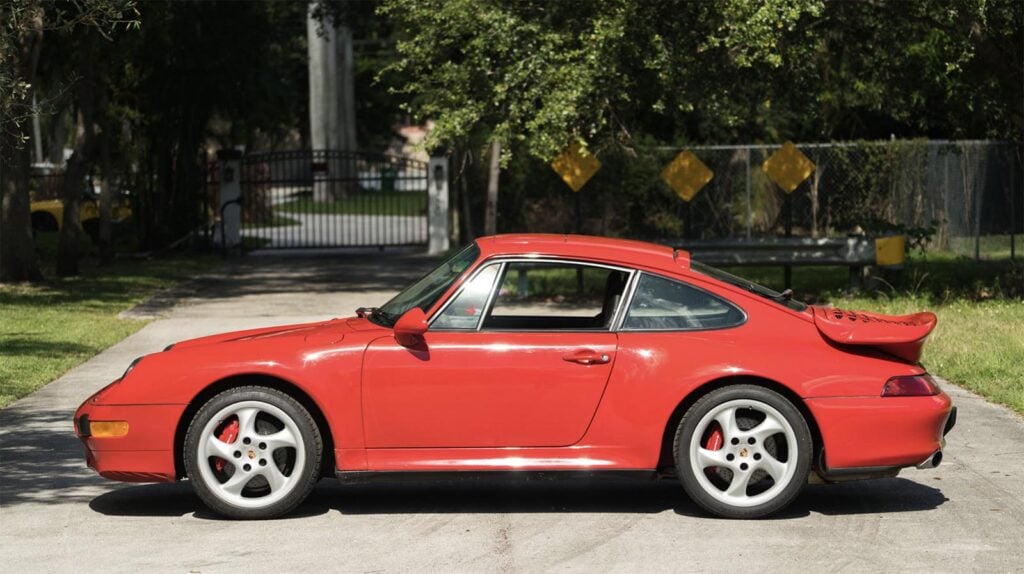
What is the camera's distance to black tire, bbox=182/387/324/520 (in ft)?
23.4

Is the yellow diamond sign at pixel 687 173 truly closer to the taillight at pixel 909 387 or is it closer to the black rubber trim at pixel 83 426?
the taillight at pixel 909 387

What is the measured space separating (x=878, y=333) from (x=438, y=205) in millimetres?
23400

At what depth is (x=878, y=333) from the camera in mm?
7199

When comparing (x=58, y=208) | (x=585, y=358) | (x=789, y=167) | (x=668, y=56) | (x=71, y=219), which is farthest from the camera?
(x=58, y=208)

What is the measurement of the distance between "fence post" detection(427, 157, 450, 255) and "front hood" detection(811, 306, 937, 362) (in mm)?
22904

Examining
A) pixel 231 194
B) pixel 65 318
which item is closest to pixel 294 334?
pixel 65 318

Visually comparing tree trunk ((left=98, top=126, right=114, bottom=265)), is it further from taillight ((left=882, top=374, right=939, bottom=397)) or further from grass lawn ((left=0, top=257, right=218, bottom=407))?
taillight ((left=882, top=374, right=939, bottom=397))

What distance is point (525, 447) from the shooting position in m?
7.21

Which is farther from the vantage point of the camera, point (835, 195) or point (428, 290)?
point (835, 195)

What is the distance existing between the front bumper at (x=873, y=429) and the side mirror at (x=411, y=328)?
1.87 meters

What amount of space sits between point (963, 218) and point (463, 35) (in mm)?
11153

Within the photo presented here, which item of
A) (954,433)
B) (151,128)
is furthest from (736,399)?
(151,128)

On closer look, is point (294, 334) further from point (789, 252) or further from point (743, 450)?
point (789, 252)

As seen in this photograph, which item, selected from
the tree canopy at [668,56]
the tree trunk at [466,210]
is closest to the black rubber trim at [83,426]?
the tree canopy at [668,56]
